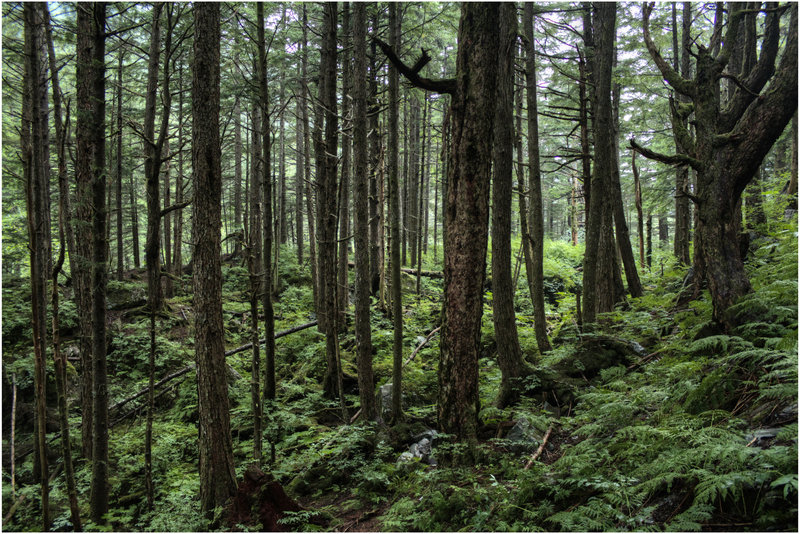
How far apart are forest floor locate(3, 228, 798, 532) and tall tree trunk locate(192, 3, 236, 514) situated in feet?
2.16

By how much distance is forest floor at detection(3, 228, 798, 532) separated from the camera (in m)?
3.27

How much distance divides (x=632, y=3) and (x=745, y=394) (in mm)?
17558

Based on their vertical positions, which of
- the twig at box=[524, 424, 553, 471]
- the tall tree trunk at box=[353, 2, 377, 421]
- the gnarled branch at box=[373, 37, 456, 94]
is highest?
the gnarled branch at box=[373, 37, 456, 94]

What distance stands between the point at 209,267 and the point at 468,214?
344 cm

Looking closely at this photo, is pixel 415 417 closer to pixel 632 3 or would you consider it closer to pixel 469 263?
pixel 469 263

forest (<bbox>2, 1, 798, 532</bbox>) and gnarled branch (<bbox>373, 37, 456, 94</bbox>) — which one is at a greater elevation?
gnarled branch (<bbox>373, 37, 456, 94</bbox>)

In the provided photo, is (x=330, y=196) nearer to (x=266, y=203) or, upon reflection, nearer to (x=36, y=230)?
(x=266, y=203)

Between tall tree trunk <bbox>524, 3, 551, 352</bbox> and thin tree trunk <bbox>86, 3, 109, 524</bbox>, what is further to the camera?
tall tree trunk <bbox>524, 3, 551, 352</bbox>

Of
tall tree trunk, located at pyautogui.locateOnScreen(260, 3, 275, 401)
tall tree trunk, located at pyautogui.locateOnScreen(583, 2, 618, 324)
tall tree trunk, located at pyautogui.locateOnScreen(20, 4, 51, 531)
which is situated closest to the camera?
tall tree trunk, located at pyautogui.locateOnScreen(20, 4, 51, 531)

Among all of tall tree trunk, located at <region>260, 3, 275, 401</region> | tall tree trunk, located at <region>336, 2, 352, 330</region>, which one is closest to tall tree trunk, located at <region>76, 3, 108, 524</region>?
tall tree trunk, located at <region>260, 3, 275, 401</region>

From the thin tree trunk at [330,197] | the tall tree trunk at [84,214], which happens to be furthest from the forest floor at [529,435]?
the tall tree trunk at [84,214]

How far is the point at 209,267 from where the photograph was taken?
545 centimetres

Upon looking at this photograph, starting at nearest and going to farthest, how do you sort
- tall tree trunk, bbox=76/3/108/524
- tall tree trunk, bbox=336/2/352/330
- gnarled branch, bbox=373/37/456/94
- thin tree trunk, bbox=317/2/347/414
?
gnarled branch, bbox=373/37/456/94, tall tree trunk, bbox=76/3/108/524, thin tree trunk, bbox=317/2/347/414, tall tree trunk, bbox=336/2/352/330

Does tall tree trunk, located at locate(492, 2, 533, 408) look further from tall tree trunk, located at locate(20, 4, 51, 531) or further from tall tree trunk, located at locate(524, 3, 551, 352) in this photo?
tall tree trunk, located at locate(20, 4, 51, 531)
